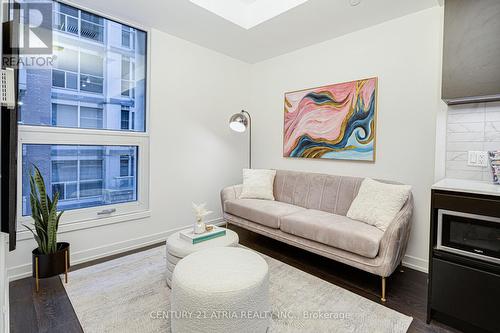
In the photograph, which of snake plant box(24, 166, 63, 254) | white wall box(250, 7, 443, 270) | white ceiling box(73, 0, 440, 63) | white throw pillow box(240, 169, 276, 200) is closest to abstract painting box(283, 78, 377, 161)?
white wall box(250, 7, 443, 270)

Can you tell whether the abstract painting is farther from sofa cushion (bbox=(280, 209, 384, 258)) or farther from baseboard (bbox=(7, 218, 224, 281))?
baseboard (bbox=(7, 218, 224, 281))

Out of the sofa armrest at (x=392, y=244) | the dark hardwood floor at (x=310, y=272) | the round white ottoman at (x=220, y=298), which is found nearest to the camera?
the round white ottoman at (x=220, y=298)

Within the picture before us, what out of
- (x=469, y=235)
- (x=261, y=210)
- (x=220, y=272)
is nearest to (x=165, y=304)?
(x=220, y=272)

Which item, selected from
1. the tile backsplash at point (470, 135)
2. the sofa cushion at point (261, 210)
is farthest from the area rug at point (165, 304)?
the tile backsplash at point (470, 135)

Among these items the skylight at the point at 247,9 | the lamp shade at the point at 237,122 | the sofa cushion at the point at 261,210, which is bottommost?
the sofa cushion at the point at 261,210

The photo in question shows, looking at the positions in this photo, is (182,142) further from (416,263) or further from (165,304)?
(416,263)

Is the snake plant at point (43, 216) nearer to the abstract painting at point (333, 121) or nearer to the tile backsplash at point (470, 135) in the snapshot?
the abstract painting at point (333, 121)

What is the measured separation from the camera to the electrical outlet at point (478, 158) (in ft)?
6.67

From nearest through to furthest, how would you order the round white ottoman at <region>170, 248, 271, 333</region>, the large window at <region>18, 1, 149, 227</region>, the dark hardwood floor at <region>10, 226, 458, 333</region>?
the round white ottoman at <region>170, 248, 271, 333</region> < the dark hardwood floor at <region>10, 226, 458, 333</region> < the large window at <region>18, 1, 149, 227</region>

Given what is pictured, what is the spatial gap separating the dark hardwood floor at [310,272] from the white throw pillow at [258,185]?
0.76 metres

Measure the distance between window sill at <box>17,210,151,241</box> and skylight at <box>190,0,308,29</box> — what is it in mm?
2382

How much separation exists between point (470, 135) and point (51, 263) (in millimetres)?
3639

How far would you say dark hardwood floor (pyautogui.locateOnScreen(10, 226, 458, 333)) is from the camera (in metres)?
1.66

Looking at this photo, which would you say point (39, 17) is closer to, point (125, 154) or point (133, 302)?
point (125, 154)
